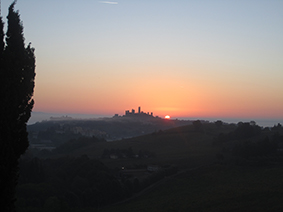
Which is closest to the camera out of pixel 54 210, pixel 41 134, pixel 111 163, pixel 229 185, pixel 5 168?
pixel 5 168

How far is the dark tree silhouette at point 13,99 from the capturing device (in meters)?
10.1

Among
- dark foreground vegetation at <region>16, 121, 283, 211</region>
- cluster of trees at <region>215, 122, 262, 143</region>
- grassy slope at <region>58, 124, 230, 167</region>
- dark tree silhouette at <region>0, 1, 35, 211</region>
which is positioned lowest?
dark foreground vegetation at <region>16, 121, 283, 211</region>

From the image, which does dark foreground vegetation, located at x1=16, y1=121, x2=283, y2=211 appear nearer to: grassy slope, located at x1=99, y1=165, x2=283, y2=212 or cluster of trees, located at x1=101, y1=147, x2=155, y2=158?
grassy slope, located at x1=99, y1=165, x2=283, y2=212

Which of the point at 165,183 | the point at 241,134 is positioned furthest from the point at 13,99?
the point at 241,134

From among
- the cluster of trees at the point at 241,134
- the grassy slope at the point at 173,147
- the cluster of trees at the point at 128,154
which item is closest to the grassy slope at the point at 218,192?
the grassy slope at the point at 173,147

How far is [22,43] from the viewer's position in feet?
36.1

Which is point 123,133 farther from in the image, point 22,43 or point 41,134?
point 22,43

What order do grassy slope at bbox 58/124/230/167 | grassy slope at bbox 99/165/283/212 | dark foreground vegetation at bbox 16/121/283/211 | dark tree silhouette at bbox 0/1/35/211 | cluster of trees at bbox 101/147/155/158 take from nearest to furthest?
dark tree silhouette at bbox 0/1/35/211 → grassy slope at bbox 99/165/283/212 → dark foreground vegetation at bbox 16/121/283/211 → grassy slope at bbox 58/124/230/167 → cluster of trees at bbox 101/147/155/158

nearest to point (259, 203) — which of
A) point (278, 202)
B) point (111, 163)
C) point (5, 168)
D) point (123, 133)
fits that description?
point (278, 202)

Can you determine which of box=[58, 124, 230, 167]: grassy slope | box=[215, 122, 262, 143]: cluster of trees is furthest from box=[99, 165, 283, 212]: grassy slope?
box=[215, 122, 262, 143]: cluster of trees

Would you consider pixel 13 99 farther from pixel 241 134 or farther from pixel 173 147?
pixel 241 134

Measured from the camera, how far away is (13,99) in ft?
34.1

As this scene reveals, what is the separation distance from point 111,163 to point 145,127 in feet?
327

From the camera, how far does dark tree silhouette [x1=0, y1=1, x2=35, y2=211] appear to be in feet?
33.0
